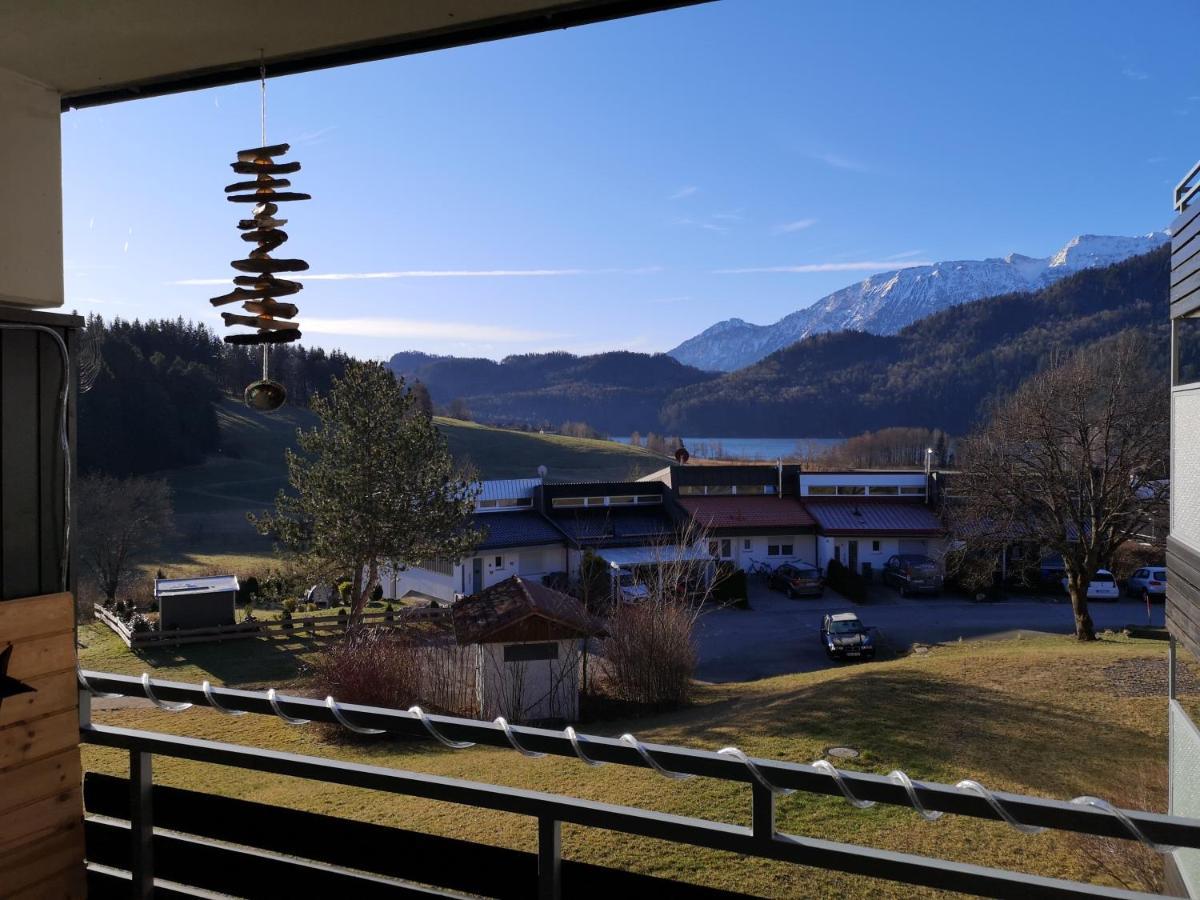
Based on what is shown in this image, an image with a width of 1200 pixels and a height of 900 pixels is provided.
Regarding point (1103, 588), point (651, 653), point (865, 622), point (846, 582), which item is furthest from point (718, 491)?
point (651, 653)

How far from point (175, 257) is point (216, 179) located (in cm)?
232

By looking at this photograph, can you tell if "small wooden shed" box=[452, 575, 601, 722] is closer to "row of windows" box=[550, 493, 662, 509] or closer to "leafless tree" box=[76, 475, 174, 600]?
"leafless tree" box=[76, 475, 174, 600]

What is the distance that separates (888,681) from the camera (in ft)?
37.6

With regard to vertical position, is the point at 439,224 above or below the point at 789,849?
above

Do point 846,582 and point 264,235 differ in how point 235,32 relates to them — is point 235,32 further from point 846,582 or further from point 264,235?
point 846,582

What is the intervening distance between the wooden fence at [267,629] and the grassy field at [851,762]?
13.1 feet

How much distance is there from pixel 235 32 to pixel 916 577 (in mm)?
25481

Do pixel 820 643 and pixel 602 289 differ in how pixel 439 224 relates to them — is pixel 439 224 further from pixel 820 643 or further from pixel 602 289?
Result: pixel 602 289

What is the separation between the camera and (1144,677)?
1155cm

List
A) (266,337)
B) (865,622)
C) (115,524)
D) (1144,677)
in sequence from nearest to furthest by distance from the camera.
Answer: (266,337), (1144,677), (865,622), (115,524)

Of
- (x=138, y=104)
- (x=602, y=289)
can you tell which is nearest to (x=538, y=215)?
(x=138, y=104)

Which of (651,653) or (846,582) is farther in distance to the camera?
(846,582)

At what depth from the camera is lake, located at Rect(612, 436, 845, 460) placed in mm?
75312

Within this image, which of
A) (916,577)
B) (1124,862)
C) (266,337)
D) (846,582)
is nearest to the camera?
(266,337)
